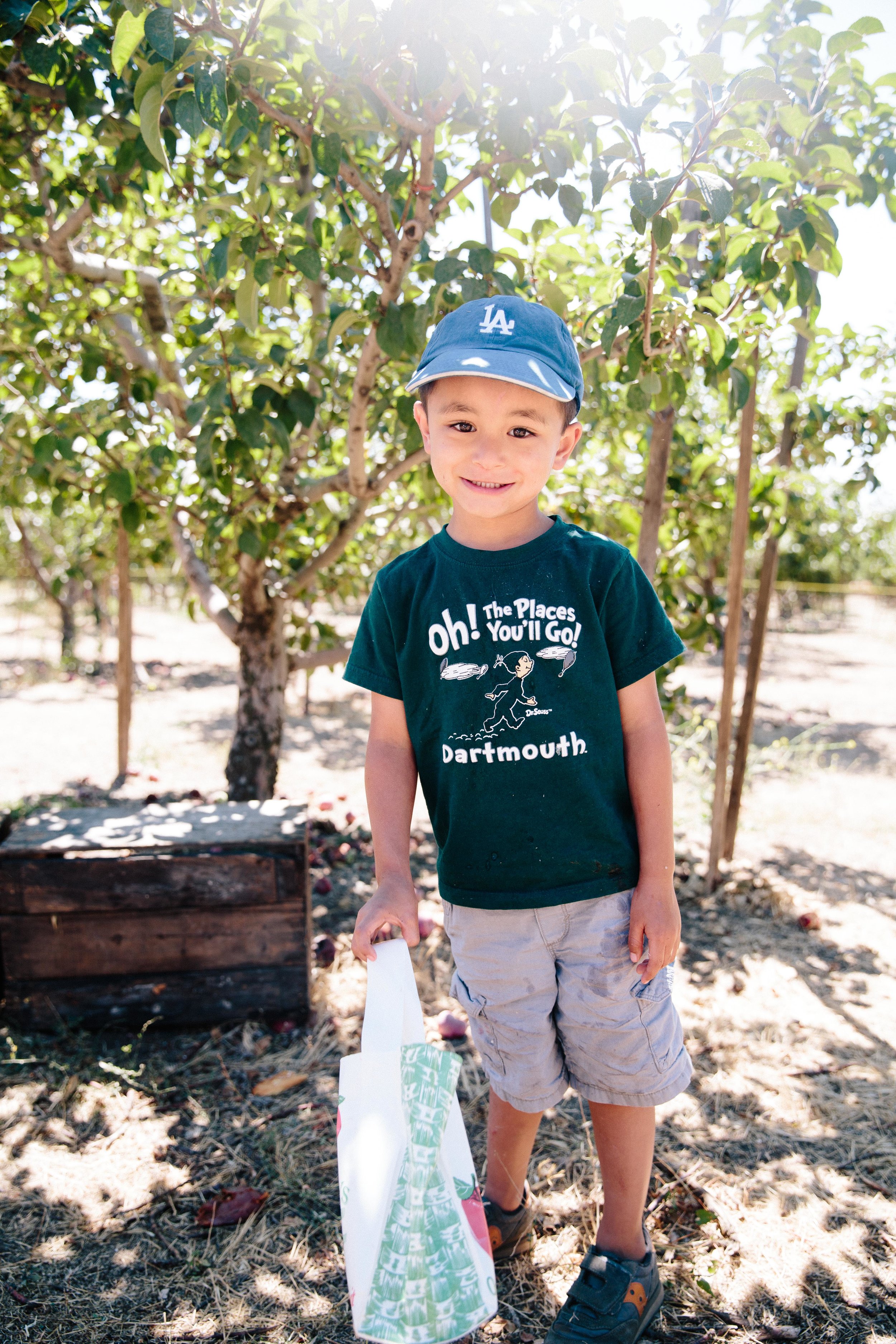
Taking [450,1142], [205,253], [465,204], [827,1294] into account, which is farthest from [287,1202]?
[465,204]

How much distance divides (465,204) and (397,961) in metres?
2.39

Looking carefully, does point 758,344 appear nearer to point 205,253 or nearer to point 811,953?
point 205,253

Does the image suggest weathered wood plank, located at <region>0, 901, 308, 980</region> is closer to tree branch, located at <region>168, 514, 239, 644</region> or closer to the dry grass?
the dry grass

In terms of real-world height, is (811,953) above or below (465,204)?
below

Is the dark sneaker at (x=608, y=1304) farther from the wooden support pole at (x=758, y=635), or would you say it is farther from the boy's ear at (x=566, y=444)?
the wooden support pole at (x=758, y=635)

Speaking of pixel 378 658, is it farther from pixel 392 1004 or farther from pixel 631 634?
pixel 392 1004

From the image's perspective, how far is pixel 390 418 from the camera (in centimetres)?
272

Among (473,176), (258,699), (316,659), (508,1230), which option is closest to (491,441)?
(473,176)

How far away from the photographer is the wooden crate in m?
2.20

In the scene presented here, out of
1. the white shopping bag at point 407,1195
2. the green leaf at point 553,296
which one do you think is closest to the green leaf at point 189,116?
the green leaf at point 553,296

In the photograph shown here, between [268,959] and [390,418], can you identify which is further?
[390,418]

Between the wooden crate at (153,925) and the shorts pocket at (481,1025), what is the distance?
0.93 m

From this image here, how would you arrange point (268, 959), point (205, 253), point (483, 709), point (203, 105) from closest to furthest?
1. point (483, 709)
2. point (203, 105)
3. point (268, 959)
4. point (205, 253)

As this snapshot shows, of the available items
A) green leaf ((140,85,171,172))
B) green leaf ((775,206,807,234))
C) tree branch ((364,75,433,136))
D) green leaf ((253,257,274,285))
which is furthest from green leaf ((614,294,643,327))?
green leaf ((140,85,171,172))
